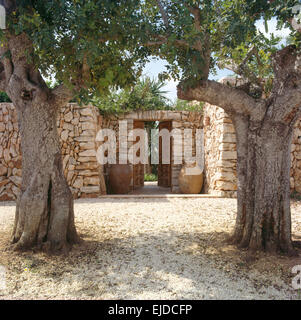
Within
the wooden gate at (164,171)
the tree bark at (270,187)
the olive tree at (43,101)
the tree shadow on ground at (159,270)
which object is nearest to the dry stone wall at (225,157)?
the wooden gate at (164,171)

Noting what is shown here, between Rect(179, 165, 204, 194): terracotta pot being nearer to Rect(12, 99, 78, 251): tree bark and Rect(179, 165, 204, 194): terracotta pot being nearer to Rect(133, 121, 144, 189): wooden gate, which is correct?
Rect(133, 121, 144, 189): wooden gate

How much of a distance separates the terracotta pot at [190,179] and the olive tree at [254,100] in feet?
15.6

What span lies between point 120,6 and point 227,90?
1.59 meters

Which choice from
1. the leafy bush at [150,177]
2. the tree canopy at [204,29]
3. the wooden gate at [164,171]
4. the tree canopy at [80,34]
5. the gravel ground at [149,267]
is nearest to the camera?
the gravel ground at [149,267]

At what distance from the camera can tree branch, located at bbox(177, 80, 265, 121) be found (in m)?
3.46

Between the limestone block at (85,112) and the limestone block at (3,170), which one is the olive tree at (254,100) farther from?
the limestone block at (3,170)

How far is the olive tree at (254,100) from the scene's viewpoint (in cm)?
327

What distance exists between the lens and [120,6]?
2.93 metres

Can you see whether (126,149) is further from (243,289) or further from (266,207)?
(243,289)

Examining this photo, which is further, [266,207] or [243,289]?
[266,207]

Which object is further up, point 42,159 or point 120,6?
point 120,6

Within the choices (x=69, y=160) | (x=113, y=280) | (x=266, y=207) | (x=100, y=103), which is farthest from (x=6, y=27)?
(x=100, y=103)

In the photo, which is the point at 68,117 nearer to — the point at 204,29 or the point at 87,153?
the point at 87,153
